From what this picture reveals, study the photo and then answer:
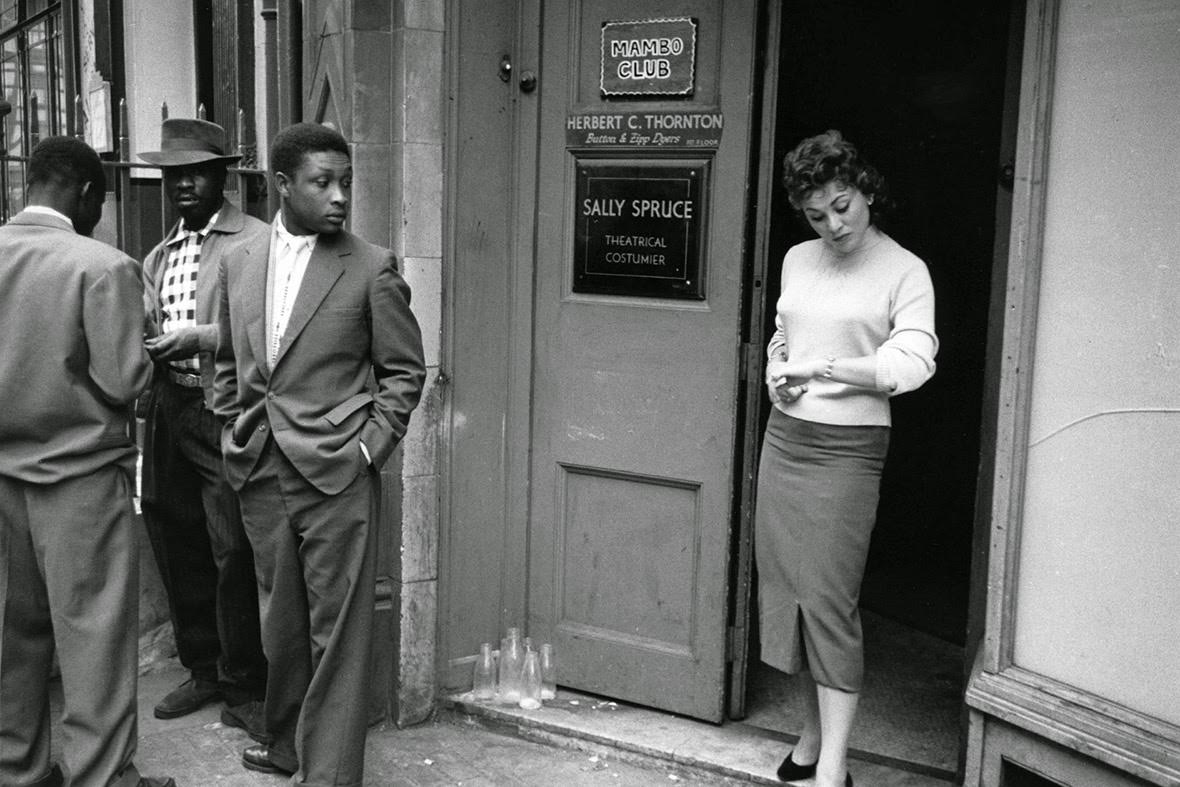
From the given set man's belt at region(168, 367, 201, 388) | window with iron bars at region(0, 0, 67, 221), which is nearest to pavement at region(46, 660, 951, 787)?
man's belt at region(168, 367, 201, 388)

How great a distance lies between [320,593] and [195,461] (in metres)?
1.07

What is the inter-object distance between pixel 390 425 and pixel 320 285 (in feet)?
1.57

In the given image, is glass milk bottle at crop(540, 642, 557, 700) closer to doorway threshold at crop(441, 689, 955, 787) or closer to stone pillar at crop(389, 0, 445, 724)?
doorway threshold at crop(441, 689, 955, 787)

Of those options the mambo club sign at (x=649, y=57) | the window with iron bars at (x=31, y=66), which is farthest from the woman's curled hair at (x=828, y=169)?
the window with iron bars at (x=31, y=66)

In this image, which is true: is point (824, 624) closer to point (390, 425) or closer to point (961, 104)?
point (390, 425)

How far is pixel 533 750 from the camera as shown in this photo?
4.88 metres

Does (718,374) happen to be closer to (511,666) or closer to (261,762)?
(511,666)

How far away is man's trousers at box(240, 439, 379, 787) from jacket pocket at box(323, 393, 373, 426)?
19 cm

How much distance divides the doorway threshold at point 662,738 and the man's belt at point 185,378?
5.14 ft

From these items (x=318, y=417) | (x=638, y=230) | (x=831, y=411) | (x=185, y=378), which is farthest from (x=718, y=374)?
(x=185, y=378)

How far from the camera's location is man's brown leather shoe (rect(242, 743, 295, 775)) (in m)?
4.54

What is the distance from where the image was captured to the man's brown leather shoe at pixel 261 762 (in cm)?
454

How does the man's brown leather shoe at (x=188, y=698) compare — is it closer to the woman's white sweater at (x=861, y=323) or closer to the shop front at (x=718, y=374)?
the shop front at (x=718, y=374)

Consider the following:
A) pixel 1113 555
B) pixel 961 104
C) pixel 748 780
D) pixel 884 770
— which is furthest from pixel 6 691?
pixel 961 104
